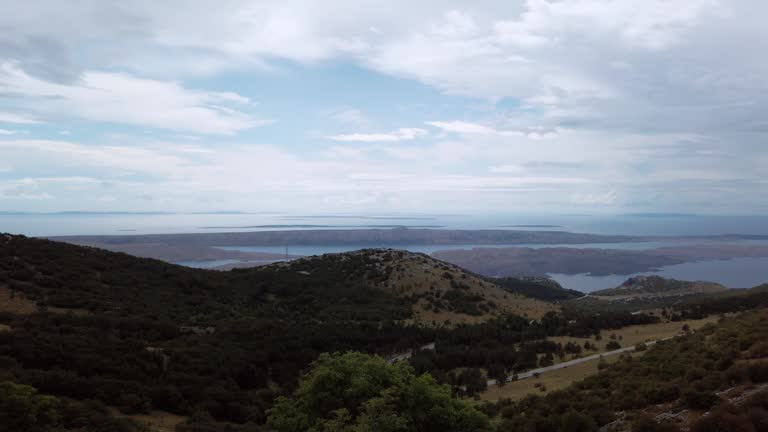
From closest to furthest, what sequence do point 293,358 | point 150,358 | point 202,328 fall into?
point 150,358
point 293,358
point 202,328

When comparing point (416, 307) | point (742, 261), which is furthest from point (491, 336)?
point (742, 261)

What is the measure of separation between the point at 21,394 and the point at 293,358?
11.4m

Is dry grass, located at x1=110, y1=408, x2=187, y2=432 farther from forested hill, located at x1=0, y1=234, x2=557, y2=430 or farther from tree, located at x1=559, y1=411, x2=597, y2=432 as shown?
tree, located at x1=559, y1=411, x2=597, y2=432

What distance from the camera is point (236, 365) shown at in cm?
1658

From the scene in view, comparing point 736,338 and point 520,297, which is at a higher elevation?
point 736,338

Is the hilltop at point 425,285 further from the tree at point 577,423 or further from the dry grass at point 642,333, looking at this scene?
the tree at point 577,423

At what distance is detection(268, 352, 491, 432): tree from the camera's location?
841 centimetres

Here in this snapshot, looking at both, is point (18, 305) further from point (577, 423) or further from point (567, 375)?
point (567, 375)

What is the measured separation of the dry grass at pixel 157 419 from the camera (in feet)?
35.0

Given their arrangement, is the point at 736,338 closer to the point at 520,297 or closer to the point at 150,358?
the point at 150,358

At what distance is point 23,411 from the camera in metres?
8.05

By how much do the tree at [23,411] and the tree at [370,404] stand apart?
3.94 meters

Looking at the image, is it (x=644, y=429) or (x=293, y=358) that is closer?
(x=644, y=429)

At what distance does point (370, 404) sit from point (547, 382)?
8.57m
